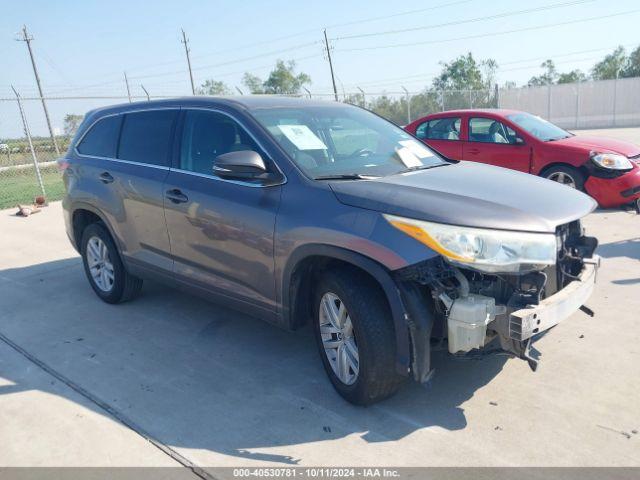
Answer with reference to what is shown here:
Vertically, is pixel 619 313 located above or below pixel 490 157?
below

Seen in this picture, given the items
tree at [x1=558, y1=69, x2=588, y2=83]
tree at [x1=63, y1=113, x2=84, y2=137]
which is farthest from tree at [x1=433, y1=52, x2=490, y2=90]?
tree at [x1=63, y1=113, x2=84, y2=137]

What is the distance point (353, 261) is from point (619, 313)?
262 centimetres

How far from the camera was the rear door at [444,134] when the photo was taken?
9.11 metres

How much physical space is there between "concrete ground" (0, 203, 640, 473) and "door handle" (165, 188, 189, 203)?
1130 millimetres

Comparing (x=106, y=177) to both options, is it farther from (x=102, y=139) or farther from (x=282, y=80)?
(x=282, y=80)

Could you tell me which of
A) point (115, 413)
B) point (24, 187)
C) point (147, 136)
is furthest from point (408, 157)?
point (24, 187)

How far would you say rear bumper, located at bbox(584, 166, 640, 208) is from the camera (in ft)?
25.0

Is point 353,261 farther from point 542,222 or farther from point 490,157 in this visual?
point 490,157

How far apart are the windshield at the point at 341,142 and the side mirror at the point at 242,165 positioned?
0.24m

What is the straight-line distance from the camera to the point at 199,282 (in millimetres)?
4258

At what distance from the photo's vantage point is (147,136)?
187 inches

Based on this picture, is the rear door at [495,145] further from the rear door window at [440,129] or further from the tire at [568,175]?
the tire at [568,175]

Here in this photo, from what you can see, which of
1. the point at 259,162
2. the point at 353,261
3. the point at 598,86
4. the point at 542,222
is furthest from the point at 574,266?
the point at 598,86

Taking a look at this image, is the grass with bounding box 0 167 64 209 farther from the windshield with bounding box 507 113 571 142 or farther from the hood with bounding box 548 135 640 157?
the hood with bounding box 548 135 640 157
